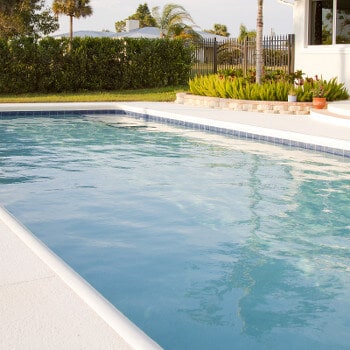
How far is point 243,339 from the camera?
4.41 m

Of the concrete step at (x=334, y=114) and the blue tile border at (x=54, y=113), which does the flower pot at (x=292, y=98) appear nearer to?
the concrete step at (x=334, y=114)

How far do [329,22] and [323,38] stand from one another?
1.62 feet

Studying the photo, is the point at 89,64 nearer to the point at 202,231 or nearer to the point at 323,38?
the point at 323,38

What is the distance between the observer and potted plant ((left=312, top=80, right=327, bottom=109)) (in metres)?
15.9

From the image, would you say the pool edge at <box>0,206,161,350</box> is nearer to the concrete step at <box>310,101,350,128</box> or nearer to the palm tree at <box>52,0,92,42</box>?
Result: the concrete step at <box>310,101,350,128</box>

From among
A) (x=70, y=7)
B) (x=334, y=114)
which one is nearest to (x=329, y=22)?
(x=334, y=114)

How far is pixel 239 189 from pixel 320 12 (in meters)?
11.3

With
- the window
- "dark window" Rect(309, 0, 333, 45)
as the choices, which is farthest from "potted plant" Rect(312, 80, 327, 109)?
"dark window" Rect(309, 0, 333, 45)

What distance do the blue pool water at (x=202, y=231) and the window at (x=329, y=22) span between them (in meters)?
6.88

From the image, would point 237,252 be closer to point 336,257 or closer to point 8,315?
point 336,257

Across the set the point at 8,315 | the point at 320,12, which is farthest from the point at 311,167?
the point at 320,12

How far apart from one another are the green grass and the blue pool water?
26.5ft

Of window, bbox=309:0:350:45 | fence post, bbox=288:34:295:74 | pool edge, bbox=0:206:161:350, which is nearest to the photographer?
pool edge, bbox=0:206:161:350

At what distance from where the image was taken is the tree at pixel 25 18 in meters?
45.4
